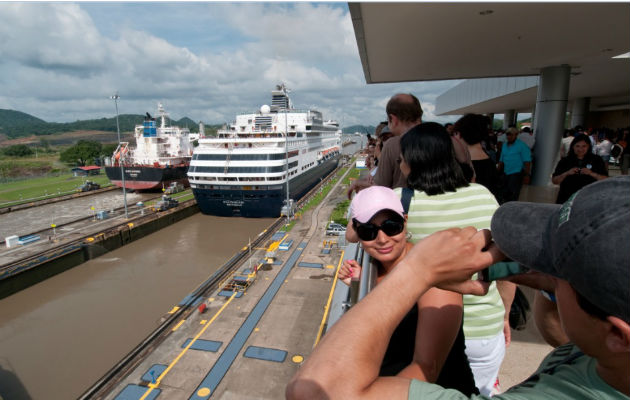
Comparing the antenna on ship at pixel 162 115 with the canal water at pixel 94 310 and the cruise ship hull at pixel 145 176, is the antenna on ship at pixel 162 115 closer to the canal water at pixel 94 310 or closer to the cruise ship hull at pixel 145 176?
the cruise ship hull at pixel 145 176

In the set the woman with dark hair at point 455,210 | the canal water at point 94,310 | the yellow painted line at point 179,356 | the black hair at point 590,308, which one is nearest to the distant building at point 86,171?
the canal water at point 94,310

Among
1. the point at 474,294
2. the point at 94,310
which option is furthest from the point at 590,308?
the point at 94,310

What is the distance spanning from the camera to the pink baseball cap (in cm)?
160

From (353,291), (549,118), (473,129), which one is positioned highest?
(549,118)

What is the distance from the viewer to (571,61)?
6.52m

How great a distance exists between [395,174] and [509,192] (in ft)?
10.8

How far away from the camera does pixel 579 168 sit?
4004mm

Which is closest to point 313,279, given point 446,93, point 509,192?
point 509,192

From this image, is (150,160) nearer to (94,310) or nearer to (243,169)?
(243,169)

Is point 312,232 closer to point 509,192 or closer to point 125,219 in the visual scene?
point 125,219

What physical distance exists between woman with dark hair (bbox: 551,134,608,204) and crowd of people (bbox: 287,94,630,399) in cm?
279

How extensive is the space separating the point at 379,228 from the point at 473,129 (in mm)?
2414

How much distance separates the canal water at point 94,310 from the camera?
1061cm

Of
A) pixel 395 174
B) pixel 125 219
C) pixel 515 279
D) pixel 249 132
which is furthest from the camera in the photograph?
pixel 249 132
